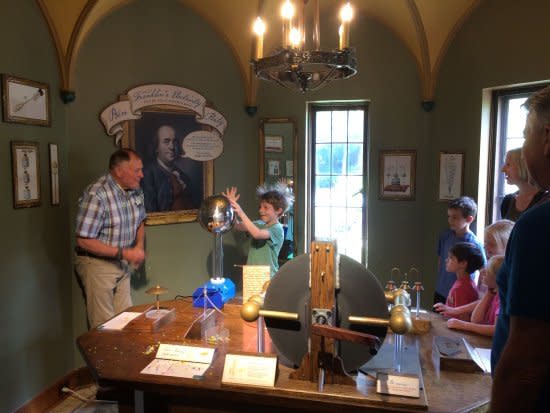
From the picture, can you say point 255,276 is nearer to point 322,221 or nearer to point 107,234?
point 107,234

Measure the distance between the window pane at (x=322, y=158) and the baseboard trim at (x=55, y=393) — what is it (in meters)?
2.59

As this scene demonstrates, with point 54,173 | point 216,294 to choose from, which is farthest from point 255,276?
point 54,173

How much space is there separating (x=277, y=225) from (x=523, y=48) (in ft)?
6.99

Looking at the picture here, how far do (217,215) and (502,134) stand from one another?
2.38m

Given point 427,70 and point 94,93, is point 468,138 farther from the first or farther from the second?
point 94,93

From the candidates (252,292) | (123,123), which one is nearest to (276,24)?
(123,123)

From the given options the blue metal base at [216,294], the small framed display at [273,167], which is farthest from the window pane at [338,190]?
the blue metal base at [216,294]

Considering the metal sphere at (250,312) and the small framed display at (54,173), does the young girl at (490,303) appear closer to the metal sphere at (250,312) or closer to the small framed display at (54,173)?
the metal sphere at (250,312)

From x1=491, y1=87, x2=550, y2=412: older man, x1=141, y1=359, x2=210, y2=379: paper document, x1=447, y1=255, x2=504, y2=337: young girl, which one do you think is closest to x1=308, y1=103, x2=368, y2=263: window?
x1=447, y1=255, x2=504, y2=337: young girl

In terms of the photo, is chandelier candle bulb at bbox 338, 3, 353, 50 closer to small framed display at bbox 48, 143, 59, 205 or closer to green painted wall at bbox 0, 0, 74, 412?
green painted wall at bbox 0, 0, 74, 412

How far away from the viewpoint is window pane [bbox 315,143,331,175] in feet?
13.6

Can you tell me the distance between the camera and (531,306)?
3.08 ft

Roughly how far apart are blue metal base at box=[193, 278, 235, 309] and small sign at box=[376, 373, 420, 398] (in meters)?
1.01

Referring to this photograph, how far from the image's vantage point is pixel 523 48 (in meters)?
3.10
